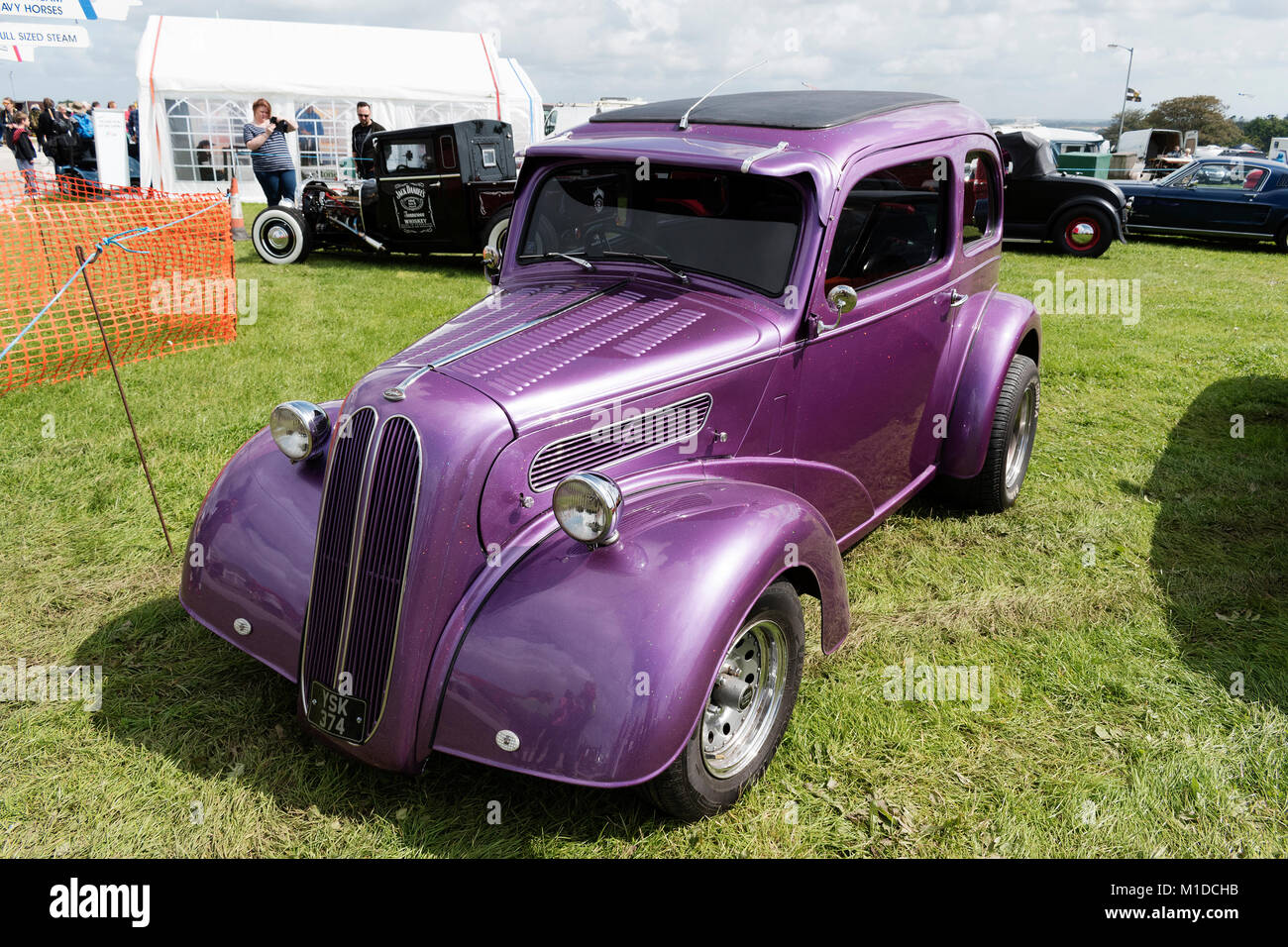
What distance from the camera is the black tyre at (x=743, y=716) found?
266 centimetres

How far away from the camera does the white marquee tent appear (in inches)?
680

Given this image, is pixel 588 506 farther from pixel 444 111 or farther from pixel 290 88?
pixel 290 88

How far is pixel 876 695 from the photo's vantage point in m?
3.47

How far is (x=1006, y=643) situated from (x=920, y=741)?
86 cm

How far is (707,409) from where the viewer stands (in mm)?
3119

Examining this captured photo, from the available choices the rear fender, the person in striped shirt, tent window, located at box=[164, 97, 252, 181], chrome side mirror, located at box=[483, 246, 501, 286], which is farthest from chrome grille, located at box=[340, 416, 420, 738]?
tent window, located at box=[164, 97, 252, 181]

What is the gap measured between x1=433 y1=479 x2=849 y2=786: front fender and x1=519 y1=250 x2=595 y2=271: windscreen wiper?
132 cm

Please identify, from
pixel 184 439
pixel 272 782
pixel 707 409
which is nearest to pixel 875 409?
pixel 707 409

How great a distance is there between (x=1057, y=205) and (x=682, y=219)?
12.4m

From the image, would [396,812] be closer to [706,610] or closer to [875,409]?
[706,610]

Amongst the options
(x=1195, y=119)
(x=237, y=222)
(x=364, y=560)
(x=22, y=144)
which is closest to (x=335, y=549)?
(x=364, y=560)

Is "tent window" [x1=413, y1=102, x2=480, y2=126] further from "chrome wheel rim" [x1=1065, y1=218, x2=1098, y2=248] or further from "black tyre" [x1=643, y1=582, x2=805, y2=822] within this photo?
"black tyre" [x1=643, y1=582, x2=805, y2=822]

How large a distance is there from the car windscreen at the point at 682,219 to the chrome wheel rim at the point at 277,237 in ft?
31.5

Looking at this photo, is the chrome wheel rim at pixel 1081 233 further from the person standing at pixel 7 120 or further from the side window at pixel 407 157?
Answer: the person standing at pixel 7 120
